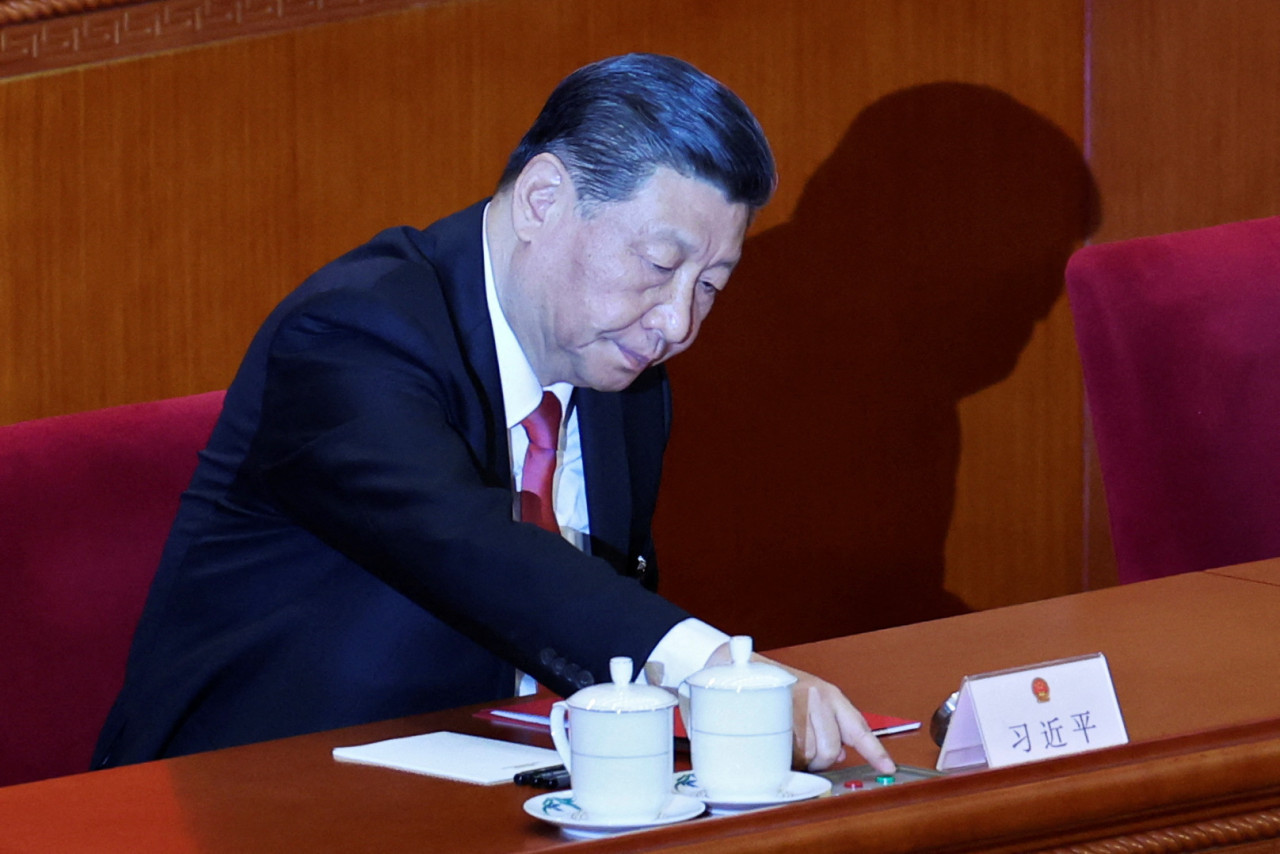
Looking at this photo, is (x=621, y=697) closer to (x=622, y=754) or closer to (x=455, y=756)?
(x=622, y=754)

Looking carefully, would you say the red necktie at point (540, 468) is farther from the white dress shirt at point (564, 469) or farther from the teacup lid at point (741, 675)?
the teacup lid at point (741, 675)

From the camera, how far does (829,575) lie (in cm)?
326

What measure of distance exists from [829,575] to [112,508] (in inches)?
68.9

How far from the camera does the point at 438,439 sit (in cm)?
153

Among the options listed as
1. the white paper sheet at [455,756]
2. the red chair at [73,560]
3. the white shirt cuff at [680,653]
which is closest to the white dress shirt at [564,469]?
the white shirt cuff at [680,653]

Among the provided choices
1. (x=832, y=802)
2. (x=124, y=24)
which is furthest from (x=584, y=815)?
(x=124, y=24)

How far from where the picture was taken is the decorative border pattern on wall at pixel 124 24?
249 cm

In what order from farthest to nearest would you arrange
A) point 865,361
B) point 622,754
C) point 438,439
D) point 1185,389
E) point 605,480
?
1. point 865,361
2. point 1185,389
3. point 605,480
4. point 438,439
5. point 622,754

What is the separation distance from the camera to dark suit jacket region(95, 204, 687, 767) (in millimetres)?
1452

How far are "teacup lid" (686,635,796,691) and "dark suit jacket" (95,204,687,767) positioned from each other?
0.19 metres

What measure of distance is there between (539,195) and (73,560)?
56 centimetres

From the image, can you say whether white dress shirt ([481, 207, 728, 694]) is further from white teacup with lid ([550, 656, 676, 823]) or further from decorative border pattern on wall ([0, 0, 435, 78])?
decorative border pattern on wall ([0, 0, 435, 78])

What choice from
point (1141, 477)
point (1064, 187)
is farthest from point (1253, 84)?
point (1141, 477)

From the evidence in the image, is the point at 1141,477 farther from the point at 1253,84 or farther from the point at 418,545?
the point at 418,545
